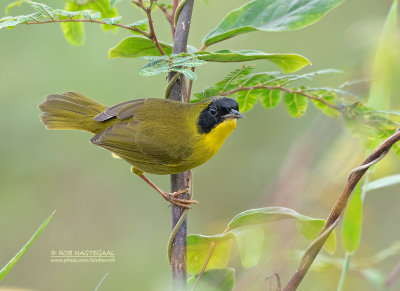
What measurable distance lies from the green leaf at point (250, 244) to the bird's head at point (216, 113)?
86 cm

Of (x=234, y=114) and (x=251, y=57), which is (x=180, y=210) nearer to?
(x=251, y=57)

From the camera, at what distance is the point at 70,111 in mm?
3047

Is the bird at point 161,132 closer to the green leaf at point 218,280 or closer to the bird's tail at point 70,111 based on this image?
the bird's tail at point 70,111

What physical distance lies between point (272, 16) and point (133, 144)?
1214mm

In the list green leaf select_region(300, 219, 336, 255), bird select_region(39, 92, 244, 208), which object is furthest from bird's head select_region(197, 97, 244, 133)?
green leaf select_region(300, 219, 336, 255)

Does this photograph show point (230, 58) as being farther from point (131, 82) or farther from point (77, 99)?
point (131, 82)

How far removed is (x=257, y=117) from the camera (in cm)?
521

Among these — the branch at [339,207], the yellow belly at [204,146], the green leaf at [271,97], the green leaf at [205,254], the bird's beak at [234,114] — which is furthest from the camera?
the yellow belly at [204,146]

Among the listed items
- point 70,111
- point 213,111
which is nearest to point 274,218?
point 213,111

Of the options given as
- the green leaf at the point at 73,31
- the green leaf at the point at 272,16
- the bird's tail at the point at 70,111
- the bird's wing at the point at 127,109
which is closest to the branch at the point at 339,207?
the green leaf at the point at 272,16

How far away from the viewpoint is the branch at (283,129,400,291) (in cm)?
129

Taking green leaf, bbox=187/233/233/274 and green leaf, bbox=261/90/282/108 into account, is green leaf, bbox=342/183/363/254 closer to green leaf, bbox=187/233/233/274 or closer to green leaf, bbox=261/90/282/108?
green leaf, bbox=187/233/233/274

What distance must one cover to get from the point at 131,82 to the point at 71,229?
1.49 m

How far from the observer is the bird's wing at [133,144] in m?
2.81
